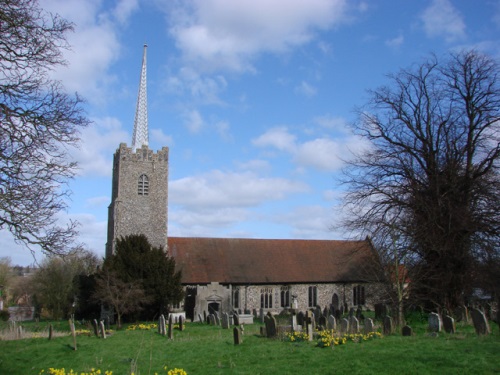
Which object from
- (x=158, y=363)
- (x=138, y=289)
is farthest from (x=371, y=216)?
(x=138, y=289)

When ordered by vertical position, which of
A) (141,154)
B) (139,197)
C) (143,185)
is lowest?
(139,197)

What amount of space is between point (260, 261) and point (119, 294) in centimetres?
1240

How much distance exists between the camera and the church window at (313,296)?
3372cm

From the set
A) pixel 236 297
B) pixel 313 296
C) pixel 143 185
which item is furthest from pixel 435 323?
pixel 143 185

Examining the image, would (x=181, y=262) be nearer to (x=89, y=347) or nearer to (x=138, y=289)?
(x=138, y=289)

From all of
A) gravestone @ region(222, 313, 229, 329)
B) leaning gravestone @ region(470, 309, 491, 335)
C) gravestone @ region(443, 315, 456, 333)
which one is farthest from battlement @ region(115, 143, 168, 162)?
leaning gravestone @ region(470, 309, 491, 335)

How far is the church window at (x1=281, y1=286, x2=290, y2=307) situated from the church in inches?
2.2

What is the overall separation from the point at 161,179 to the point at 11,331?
15443mm

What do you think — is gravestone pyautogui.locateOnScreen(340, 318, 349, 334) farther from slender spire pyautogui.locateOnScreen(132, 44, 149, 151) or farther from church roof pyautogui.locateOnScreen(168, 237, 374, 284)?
slender spire pyautogui.locateOnScreen(132, 44, 149, 151)

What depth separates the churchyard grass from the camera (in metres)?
9.16

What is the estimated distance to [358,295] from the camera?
34.6 meters

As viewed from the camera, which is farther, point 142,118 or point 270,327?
point 142,118

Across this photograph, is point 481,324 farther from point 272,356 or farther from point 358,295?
point 358,295

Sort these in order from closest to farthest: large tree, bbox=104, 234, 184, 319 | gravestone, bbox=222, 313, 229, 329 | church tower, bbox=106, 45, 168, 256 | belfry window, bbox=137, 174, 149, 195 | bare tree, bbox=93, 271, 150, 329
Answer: gravestone, bbox=222, 313, 229, 329
bare tree, bbox=93, 271, 150, 329
large tree, bbox=104, 234, 184, 319
church tower, bbox=106, 45, 168, 256
belfry window, bbox=137, 174, 149, 195
